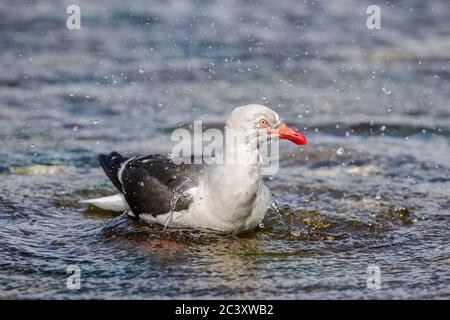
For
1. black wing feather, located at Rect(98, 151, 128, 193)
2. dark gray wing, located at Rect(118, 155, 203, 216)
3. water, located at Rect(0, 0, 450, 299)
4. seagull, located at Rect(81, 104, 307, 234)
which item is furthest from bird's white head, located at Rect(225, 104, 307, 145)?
black wing feather, located at Rect(98, 151, 128, 193)

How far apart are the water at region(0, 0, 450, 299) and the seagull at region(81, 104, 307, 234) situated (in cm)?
16

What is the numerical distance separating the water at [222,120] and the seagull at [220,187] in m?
0.16

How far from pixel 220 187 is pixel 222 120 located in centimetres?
382

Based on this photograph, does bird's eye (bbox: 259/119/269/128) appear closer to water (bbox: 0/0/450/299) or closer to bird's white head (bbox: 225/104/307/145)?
bird's white head (bbox: 225/104/307/145)

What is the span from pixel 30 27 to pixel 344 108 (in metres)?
5.91

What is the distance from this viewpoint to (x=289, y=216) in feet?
23.8

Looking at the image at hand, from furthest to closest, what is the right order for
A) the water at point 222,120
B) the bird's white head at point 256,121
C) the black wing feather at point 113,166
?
the black wing feather at point 113,166 → the bird's white head at point 256,121 → the water at point 222,120

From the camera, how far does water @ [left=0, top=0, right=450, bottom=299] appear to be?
5.95 meters

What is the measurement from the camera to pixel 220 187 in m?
6.47

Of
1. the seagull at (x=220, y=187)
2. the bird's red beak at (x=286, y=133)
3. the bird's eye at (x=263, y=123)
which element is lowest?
the seagull at (x=220, y=187)

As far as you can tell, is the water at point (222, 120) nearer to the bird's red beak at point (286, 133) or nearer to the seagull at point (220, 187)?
Answer: the seagull at point (220, 187)

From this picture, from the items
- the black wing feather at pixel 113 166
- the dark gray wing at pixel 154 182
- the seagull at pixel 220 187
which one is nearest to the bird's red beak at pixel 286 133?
the seagull at pixel 220 187

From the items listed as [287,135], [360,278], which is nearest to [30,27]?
[287,135]

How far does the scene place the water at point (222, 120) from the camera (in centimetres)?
595
